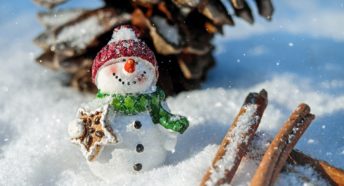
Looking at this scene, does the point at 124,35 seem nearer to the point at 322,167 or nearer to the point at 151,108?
the point at 151,108

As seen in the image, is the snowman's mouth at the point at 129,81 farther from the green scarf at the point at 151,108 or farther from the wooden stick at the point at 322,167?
the wooden stick at the point at 322,167

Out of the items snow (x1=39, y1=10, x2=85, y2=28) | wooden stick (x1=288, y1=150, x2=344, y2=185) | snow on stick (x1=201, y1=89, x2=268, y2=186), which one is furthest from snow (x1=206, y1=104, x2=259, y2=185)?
snow (x1=39, y1=10, x2=85, y2=28)

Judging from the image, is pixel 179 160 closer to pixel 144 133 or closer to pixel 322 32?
pixel 144 133

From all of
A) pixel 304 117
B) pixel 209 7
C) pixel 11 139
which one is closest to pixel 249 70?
pixel 209 7

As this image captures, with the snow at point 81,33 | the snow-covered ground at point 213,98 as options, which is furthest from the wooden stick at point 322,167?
the snow at point 81,33

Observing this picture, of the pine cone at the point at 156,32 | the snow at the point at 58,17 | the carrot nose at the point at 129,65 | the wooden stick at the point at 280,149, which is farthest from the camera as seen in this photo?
the snow at the point at 58,17

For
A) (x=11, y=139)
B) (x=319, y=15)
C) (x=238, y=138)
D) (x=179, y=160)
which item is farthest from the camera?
(x=319, y=15)
